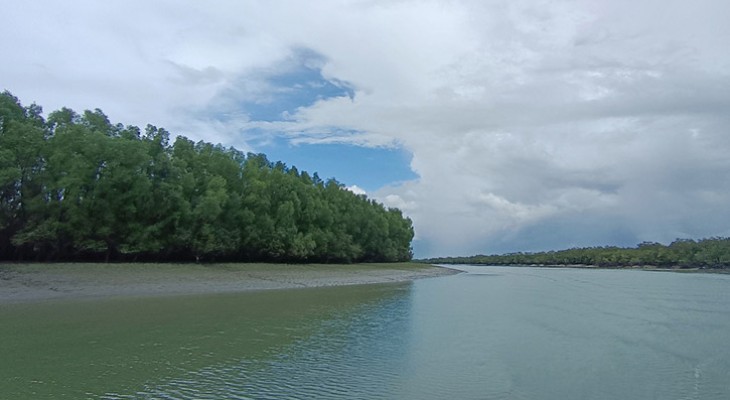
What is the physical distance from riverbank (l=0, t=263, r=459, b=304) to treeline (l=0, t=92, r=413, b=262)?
15.4ft

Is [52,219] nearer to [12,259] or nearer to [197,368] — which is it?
[12,259]

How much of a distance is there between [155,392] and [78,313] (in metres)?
19.3

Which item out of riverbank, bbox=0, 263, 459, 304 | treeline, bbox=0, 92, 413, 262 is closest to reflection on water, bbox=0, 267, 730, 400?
riverbank, bbox=0, 263, 459, 304

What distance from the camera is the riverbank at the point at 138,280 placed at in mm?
41344

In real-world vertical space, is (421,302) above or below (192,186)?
below

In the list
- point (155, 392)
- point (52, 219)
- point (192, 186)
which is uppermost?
point (192, 186)

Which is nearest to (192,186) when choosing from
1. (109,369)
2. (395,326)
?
(395,326)

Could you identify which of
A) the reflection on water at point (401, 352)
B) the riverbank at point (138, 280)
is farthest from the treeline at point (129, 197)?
the reflection on water at point (401, 352)

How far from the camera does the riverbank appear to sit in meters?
41.3

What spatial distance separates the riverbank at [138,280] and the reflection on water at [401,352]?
5.98m

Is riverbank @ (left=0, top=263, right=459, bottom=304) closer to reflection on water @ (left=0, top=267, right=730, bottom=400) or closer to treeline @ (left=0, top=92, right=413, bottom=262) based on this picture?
treeline @ (left=0, top=92, right=413, bottom=262)

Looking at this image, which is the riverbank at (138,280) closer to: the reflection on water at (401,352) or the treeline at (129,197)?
the treeline at (129,197)

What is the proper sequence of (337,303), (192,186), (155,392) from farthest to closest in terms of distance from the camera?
(192,186), (337,303), (155,392)

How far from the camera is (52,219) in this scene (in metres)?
51.5
